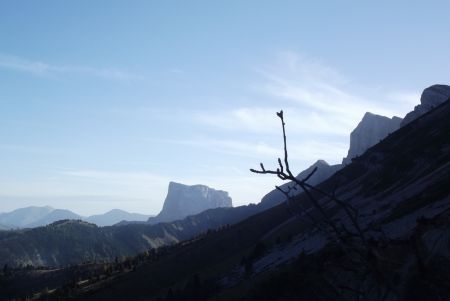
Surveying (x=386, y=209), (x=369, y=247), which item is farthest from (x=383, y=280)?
(x=386, y=209)

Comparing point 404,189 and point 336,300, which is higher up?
point 404,189

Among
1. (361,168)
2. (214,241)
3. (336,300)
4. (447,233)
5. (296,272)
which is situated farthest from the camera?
(214,241)

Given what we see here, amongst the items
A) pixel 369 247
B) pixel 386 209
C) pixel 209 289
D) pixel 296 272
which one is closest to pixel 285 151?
pixel 369 247

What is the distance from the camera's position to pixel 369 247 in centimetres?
479

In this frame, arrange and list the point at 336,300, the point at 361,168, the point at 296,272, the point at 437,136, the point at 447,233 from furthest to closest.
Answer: the point at 361,168
the point at 437,136
the point at 296,272
the point at 336,300
the point at 447,233

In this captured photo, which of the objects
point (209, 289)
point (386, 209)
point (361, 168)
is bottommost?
point (209, 289)

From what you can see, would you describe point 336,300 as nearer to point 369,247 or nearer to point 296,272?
point 296,272

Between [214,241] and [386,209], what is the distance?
6847cm

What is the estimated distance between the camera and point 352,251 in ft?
17.3

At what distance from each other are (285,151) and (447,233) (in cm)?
2856

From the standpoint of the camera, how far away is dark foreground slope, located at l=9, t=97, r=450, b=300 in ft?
17.6

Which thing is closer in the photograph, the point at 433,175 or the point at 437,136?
the point at 433,175

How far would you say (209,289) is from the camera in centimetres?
7169

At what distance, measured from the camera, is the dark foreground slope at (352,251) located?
5355mm
